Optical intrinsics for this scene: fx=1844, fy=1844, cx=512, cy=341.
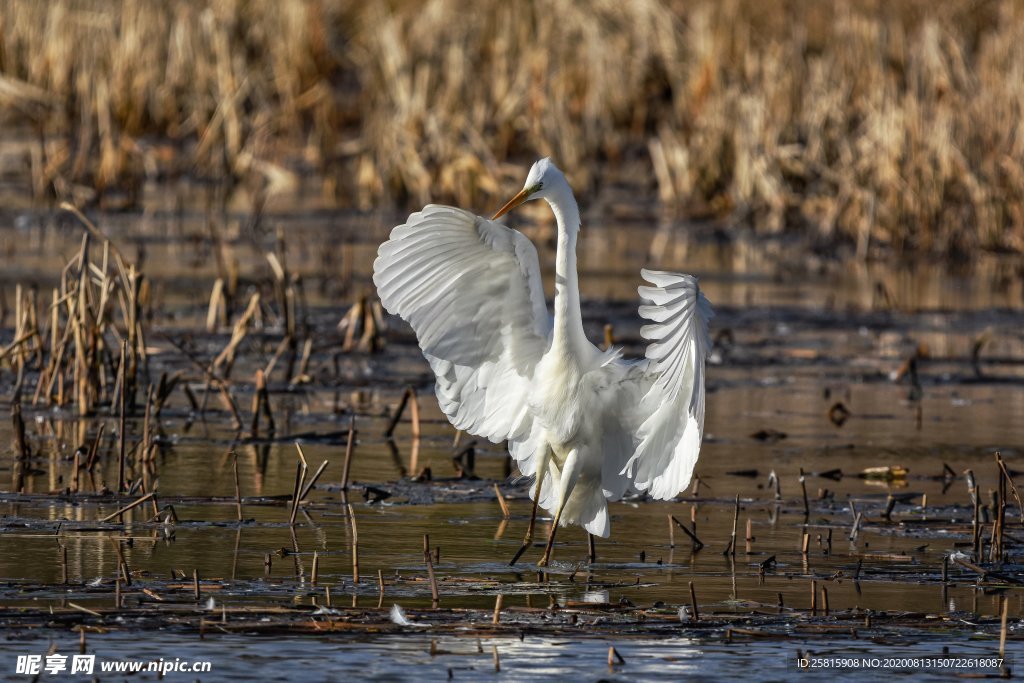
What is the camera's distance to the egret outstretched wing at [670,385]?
607 centimetres

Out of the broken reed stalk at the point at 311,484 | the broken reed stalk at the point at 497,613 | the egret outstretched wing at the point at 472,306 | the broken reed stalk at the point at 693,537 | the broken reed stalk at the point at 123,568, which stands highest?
the egret outstretched wing at the point at 472,306

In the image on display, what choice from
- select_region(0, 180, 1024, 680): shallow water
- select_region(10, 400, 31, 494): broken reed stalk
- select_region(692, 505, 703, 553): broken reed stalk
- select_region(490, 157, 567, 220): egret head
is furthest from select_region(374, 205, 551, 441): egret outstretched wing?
select_region(10, 400, 31, 494): broken reed stalk

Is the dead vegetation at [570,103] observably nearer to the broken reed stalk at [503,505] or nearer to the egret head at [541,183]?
the broken reed stalk at [503,505]

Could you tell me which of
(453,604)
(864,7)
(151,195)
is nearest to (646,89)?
(864,7)

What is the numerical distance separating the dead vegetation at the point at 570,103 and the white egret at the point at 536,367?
9.31 meters

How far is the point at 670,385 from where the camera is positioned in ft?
21.3

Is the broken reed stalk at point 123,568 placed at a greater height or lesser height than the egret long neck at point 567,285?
lesser

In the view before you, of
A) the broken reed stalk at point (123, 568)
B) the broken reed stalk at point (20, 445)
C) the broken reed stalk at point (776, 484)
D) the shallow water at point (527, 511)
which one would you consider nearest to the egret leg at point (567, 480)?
the shallow water at point (527, 511)

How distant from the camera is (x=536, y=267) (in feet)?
22.8

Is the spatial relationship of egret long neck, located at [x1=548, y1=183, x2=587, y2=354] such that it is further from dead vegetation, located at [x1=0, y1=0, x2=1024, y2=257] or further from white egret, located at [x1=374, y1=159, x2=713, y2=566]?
dead vegetation, located at [x1=0, y1=0, x2=1024, y2=257]

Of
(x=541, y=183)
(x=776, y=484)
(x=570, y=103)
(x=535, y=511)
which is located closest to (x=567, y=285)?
(x=541, y=183)

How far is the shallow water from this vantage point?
5.34m

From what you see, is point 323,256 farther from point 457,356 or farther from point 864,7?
point 864,7

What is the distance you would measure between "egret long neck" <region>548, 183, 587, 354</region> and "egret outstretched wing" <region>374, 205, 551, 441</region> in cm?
10
